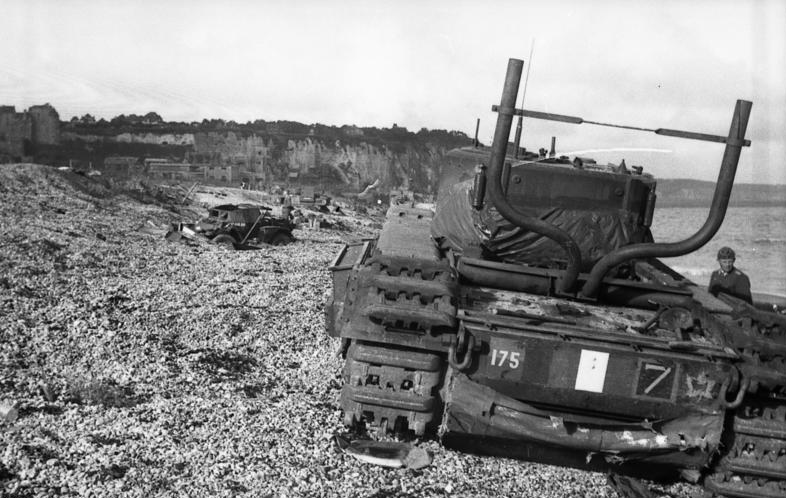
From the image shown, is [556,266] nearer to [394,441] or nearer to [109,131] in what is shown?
[394,441]

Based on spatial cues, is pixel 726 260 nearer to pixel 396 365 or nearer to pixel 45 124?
pixel 396 365

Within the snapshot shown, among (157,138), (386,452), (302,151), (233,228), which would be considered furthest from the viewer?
(302,151)

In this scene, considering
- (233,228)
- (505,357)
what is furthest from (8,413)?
(233,228)

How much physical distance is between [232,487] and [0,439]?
167 cm

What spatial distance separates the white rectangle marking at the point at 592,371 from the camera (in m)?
4.89

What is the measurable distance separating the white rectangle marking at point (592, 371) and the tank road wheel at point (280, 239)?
17.2 meters

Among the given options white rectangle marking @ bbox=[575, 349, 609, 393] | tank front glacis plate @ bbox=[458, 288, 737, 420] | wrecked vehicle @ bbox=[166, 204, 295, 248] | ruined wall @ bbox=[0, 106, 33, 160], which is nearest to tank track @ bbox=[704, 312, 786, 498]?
tank front glacis plate @ bbox=[458, 288, 737, 420]

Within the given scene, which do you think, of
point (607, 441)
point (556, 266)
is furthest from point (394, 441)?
point (556, 266)

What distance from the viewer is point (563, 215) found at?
6.77 metres

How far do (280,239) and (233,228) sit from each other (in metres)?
2.23

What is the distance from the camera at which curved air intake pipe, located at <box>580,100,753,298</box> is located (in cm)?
531

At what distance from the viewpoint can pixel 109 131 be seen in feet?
222

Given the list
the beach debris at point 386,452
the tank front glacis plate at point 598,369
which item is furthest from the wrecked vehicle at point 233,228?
the tank front glacis plate at point 598,369

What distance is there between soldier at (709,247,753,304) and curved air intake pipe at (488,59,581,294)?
86.1 inches
